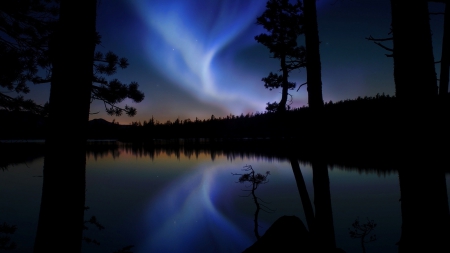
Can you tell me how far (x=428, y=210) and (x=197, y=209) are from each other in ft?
76.4

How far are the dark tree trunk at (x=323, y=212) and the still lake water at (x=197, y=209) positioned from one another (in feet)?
33.1

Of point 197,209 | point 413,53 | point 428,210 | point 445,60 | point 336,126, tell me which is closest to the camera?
point 428,210

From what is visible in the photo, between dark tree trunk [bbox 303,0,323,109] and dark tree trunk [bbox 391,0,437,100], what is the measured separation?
12.3 feet

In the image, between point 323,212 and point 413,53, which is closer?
point 413,53

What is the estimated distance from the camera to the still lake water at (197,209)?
1623 centimetres

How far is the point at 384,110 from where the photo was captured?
93000mm

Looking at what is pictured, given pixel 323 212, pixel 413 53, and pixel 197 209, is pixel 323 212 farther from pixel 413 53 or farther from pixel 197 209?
pixel 197 209

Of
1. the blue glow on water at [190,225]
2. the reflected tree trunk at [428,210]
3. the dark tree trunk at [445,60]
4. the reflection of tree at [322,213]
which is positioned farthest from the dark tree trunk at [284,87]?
A: the blue glow on water at [190,225]

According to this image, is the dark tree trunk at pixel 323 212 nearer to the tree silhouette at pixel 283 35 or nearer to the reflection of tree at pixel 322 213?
the reflection of tree at pixel 322 213

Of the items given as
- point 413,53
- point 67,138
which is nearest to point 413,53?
point 413,53

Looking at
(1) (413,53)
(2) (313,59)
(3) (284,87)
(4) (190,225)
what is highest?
(2) (313,59)

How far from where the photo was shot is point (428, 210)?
2.77 meters

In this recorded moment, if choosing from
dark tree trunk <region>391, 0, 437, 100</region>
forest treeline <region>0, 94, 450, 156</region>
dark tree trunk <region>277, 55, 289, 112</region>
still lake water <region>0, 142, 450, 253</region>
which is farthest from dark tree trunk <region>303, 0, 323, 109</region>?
still lake water <region>0, 142, 450, 253</region>

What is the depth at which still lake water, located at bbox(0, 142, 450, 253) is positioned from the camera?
16228 mm
